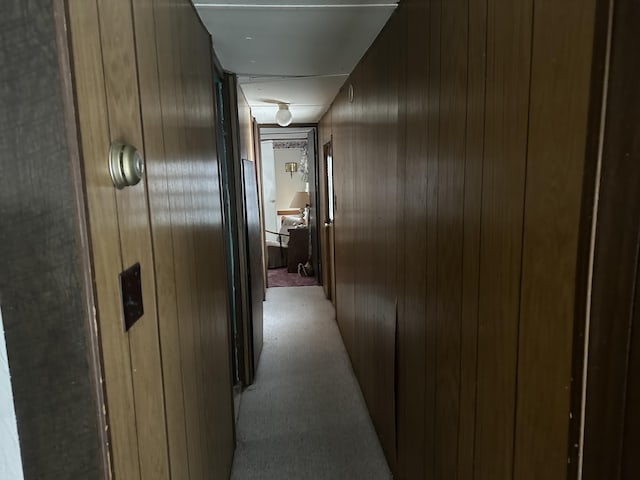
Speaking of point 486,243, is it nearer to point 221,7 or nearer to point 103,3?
point 103,3

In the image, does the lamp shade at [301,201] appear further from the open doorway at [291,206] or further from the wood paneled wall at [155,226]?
the wood paneled wall at [155,226]

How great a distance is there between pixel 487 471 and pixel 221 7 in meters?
1.86

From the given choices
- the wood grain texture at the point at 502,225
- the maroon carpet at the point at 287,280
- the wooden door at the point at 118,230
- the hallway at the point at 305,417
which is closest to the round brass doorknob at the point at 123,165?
the wooden door at the point at 118,230

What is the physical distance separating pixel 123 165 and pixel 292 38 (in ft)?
5.51

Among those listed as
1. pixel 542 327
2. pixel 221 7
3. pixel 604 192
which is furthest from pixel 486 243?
pixel 221 7

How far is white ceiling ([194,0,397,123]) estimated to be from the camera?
1.72 meters

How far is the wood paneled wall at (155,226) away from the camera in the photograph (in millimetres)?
668

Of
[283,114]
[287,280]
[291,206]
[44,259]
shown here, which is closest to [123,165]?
[44,259]

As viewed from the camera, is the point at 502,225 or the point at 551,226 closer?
the point at 551,226

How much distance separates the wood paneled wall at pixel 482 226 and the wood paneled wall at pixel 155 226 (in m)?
0.76

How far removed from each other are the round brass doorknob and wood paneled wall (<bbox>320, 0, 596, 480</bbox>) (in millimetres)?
743

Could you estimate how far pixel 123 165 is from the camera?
2.42ft

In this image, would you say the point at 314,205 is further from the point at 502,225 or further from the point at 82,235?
the point at 82,235

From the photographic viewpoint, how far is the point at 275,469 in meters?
2.17
